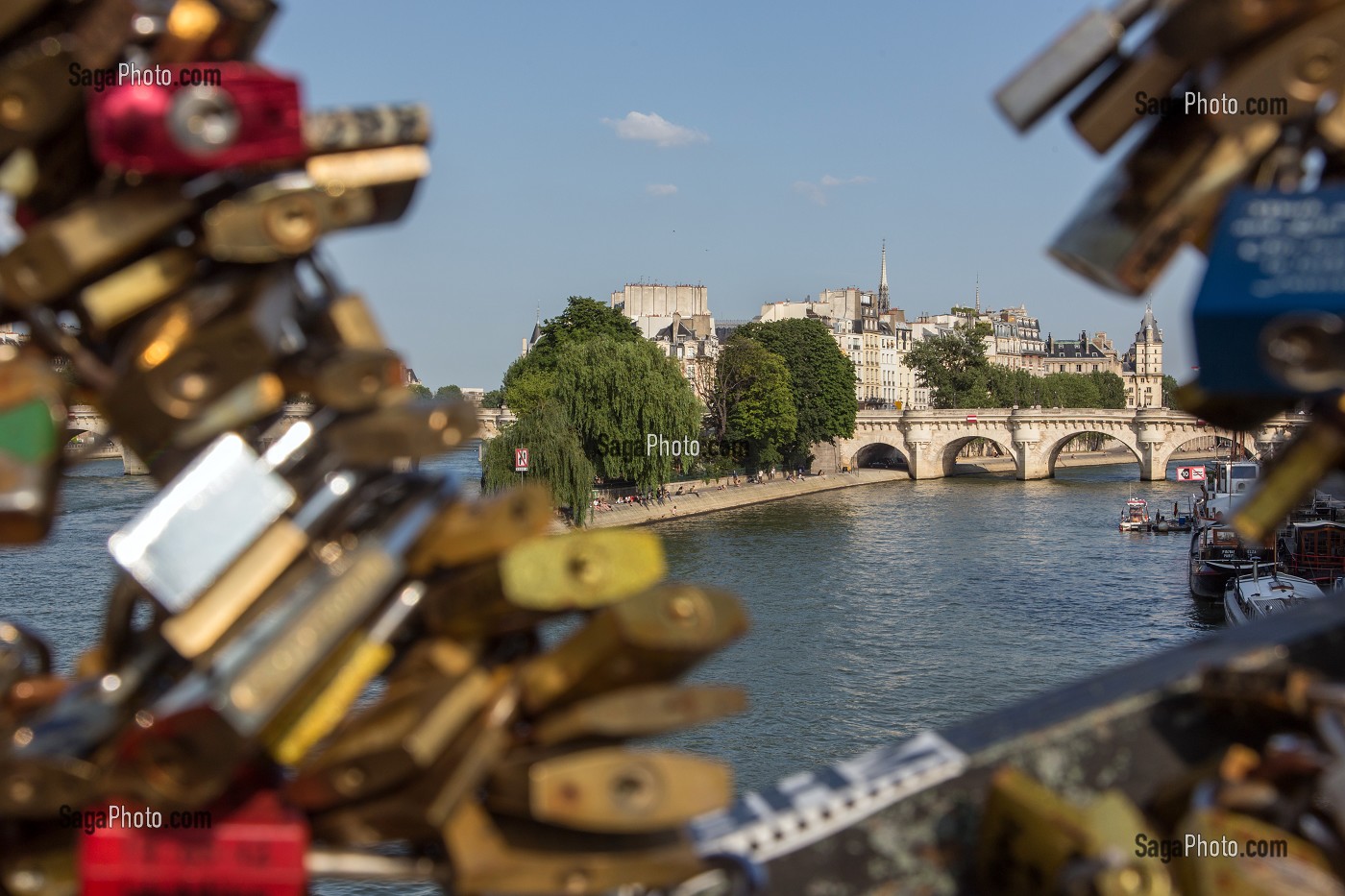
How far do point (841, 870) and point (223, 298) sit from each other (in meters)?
1.61

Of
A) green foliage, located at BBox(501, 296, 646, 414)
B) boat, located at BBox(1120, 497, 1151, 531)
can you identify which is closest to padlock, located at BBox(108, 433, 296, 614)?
boat, located at BBox(1120, 497, 1151, 531)

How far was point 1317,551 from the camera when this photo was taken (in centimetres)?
3378

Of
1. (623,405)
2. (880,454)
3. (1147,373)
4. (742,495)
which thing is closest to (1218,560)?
(623,405)

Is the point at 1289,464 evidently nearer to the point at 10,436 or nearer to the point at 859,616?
the point at 10,436

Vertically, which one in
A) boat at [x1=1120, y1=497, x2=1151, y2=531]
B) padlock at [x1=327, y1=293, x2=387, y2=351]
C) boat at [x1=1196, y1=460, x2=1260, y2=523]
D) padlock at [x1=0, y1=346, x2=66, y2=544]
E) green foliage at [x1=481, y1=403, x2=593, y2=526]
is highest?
padlock at [x1=327, y1=293, x2=387, y2=351]

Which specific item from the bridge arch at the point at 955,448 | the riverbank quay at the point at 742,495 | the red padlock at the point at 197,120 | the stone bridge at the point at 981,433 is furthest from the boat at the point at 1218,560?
the bridge arch at the point at 955,448

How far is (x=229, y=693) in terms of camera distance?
7.25ft

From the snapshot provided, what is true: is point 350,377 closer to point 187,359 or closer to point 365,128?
point 187,359

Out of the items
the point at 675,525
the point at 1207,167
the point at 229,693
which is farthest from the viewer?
the point at 675,525

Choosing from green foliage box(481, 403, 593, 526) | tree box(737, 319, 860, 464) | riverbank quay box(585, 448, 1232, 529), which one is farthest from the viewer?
tree box(737, 319, 860, 464)

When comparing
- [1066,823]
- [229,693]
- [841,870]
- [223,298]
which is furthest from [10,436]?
[1066,823]

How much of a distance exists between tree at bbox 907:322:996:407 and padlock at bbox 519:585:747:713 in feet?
319

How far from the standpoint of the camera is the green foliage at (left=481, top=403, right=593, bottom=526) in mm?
44781

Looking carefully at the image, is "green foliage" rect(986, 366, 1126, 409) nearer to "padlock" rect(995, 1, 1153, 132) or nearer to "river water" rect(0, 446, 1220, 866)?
"river water" rect(0, 446, 1220, 866)
